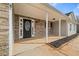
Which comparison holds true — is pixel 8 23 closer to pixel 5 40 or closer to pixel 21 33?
pixel 5 40

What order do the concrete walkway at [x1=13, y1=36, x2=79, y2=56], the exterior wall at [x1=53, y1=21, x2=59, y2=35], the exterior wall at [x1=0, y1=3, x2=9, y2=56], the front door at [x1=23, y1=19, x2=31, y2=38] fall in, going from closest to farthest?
the exterior wall at [x1=0, y1=3, x2=9, y2=56], the concrete walkway at [x1=13, y1=36, x2=79, y2=56], the front door at [x1=23, y1=19, x2=31, y2=38], the exterior wall at [x1=53, y1=21, x2=59, y2=35]

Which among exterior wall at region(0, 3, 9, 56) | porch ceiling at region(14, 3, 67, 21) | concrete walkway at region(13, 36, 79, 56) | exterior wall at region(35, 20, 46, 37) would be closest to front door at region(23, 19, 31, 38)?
exterior wall at region(35, 20, 46, 37)

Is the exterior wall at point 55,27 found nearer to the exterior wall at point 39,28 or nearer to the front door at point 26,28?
the exterior wall at point 39,28

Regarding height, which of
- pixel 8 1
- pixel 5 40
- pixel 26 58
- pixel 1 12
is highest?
pixel 8 1

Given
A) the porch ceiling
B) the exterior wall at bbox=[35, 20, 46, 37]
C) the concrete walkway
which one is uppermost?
the porch ceiling

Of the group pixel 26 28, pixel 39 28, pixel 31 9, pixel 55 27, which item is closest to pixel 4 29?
pixel 31 9

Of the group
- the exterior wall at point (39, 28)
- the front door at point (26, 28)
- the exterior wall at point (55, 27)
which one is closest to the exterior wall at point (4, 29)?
the front door at point (26, 28)

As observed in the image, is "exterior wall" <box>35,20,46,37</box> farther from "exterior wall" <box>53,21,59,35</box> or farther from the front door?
"exterior wall" <box>53,21,59,35</box>

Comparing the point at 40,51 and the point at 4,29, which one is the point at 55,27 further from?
the point at 4,29

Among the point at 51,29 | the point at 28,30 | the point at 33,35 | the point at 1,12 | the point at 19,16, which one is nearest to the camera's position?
the point at 1,12

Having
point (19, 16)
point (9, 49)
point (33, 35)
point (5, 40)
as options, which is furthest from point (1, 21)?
point (33, 35)

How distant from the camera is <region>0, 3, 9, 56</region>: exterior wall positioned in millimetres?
5160

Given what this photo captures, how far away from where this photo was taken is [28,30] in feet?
47.3

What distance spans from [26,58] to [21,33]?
25.9 ft
